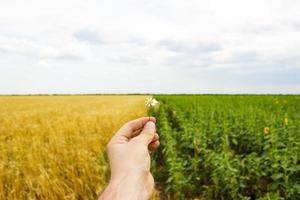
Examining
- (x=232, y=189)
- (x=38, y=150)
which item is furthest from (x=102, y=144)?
(x=232, y=189)

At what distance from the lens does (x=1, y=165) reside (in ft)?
17.8

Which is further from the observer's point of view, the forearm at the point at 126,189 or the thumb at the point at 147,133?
the thumb at the point at 147,133

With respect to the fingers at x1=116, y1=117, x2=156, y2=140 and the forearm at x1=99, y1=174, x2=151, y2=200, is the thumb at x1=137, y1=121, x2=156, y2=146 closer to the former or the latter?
the fingers at x1=116, y1=117, x2=156, y2=140

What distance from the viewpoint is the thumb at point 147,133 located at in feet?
4.06

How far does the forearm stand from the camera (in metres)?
1.00

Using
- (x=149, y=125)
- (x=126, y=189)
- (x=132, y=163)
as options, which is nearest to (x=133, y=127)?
(x=149, y=125)

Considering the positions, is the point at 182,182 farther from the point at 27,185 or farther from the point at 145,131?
the point at 145,131

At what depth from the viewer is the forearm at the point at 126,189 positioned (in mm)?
998

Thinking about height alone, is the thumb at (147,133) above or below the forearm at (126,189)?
above

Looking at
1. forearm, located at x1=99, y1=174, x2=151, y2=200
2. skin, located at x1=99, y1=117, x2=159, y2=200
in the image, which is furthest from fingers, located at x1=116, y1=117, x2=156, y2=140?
forearm, located at x1=99, y1=174, x2=151, y2=200

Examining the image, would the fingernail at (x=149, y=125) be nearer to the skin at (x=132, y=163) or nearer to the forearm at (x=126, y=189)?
the skin at (x=132, y=163)

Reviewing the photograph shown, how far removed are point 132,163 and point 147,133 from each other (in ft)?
0.51

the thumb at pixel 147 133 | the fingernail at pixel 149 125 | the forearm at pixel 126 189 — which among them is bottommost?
the forearm at pixel 126 189

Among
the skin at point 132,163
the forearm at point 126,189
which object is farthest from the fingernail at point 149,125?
the forearm at point 126,189
